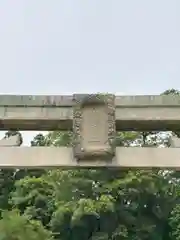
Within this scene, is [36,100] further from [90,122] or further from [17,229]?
[17,229]

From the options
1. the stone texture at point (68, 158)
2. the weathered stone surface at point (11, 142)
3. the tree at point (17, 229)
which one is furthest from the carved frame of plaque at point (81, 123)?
the tree at point (17, 229)

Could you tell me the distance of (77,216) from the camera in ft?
64.0

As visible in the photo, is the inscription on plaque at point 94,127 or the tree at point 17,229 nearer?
the inscription on plaque at point 94,127

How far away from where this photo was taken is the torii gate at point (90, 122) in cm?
636

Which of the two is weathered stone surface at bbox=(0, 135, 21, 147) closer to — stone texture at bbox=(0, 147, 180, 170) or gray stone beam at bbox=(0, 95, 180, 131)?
stone texture at bbox=(0, 147, 180, 170)

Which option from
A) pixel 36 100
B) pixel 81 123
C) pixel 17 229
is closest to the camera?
pixel 81 123

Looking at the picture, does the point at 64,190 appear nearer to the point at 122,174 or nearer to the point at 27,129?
the point at 122,174

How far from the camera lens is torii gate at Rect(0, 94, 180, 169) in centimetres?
636

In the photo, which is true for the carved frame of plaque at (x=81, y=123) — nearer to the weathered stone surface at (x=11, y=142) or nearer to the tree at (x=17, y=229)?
the weathered stone surface at (x=11, y=142)

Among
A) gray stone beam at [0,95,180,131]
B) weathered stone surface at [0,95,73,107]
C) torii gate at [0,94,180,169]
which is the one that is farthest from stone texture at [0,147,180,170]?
weathered stone surface at [0,95,73,107]

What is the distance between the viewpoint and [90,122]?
6398 millimetres

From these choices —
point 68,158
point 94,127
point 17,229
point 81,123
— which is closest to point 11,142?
point 68,158

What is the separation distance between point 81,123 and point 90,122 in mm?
103

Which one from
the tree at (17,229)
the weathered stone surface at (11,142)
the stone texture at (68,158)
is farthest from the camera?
the tree at (17,229)
